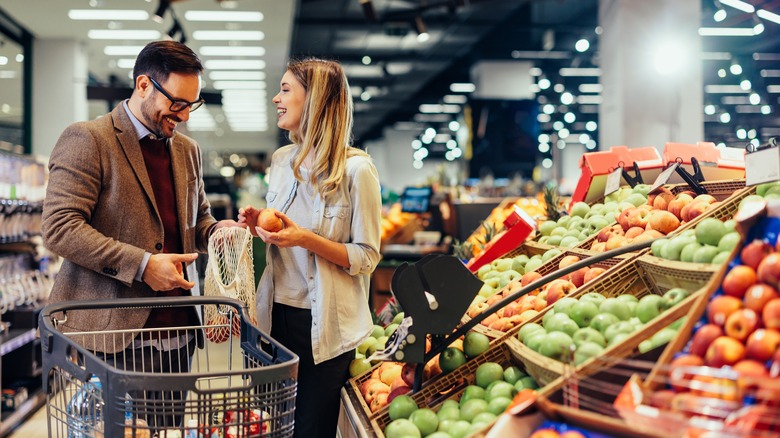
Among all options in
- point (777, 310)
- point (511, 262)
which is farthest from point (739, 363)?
point (511, 262)

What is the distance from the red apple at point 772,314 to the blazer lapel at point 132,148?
1.70 m

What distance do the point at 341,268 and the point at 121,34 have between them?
32.9 ft

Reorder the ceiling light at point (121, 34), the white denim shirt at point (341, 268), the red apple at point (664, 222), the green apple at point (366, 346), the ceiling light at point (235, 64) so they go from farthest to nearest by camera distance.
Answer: the ceiling light at point (235, 64) < the ceiling light at point (121, 34) < the green apple at point (366, 346) < the red apple at point (664, 222) < the white denim shirt at point (341, 268)

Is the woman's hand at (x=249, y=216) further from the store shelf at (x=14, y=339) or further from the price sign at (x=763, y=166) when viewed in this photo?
the store shelf at (x=14, y=339)

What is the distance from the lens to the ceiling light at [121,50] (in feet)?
39.3

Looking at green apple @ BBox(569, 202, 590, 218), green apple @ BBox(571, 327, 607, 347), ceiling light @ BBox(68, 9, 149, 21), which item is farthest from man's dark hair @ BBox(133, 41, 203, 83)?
ceiling light @ BBox(68, 9, 149, 21)

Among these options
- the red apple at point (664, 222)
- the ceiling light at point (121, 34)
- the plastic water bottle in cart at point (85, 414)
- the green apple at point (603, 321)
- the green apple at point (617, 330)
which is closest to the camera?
the plastic water bottle in cart at point (85, 414)

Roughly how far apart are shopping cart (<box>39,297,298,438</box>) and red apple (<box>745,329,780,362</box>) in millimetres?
891

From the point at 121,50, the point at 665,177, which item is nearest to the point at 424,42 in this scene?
the point at 121,50

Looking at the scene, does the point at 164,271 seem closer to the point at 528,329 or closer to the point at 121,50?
the point at 528,329

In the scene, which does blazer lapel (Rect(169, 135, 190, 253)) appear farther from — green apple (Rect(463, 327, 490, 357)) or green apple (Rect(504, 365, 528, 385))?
green apple (Rect(504, 365, 528, 385))

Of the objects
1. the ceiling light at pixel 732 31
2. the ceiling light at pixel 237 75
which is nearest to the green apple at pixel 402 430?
the ceiling light at pixel 732 31

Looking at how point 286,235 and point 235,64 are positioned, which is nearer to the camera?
point 286,235

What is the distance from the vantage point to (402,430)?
76.7 inches
